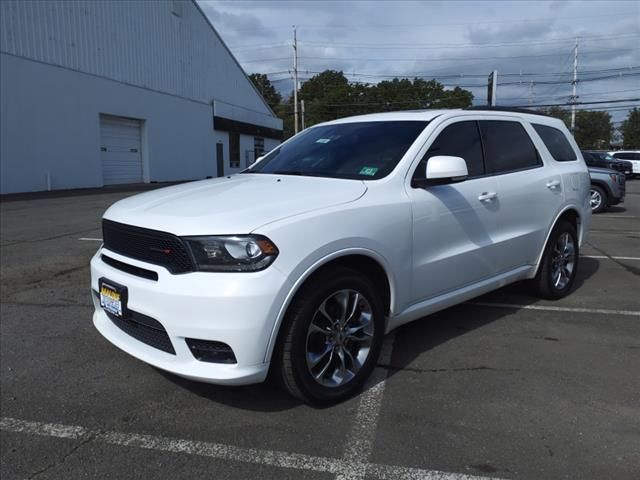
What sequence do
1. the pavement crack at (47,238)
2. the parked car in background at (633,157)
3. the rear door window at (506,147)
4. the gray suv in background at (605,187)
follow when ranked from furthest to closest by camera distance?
the parked car in background at (633,157) < the gray suv in background at (605,187) < the pavement crack at (47,238) < the rear door window at (506,147)

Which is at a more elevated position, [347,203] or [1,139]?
[1,139]

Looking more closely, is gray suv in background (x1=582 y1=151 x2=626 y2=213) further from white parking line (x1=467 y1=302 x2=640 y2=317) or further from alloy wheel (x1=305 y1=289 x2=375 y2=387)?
alloy wheel (x1=305 y1=289 x2=375 y2=387)

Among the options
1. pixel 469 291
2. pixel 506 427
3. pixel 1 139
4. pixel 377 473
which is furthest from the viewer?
pixel 1 139

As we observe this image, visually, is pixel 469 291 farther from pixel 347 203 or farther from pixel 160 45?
pixel 160 45

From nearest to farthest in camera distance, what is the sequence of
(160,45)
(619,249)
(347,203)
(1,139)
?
(347,203)
(619,249)
(1,139)
(160,45)

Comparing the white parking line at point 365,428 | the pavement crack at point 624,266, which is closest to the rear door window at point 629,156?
the pavement crack at point 624,266

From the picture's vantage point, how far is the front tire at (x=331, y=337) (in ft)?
9.61

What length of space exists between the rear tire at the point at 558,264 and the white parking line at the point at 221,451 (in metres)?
3.09

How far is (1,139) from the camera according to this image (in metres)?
18.3

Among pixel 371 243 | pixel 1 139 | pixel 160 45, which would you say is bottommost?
pixel 371 243

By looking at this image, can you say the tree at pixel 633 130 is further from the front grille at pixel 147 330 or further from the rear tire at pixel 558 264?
the front grille at pixel 147 330

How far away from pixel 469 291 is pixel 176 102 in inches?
1066

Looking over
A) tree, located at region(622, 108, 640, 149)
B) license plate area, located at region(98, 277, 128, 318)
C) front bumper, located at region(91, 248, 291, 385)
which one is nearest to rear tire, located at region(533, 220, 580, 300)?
front bumper, located at region(91, 248, 291, 385)

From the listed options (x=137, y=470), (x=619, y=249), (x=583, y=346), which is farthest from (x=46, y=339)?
(x=619, y=249)
